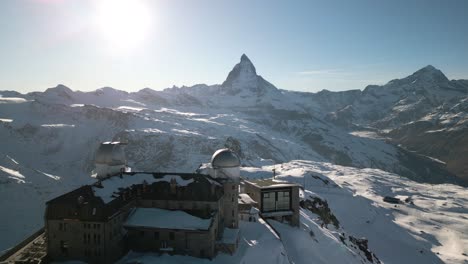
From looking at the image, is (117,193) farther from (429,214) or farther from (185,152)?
(185,152)

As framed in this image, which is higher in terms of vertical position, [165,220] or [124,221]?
[165,220]

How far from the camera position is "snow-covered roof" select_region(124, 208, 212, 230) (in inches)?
1793

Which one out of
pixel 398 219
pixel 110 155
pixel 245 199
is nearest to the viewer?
pixel 110 155

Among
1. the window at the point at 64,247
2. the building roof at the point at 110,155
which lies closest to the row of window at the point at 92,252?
the window at the point at 64,247

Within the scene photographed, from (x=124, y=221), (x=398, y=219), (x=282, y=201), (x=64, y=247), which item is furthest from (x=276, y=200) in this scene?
(x=398, y=219)

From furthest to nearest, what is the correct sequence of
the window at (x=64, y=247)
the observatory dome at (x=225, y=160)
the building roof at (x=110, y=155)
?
the building roof at (x=110, y=155) → the observatory dome at (x=225, y=160) → the window at (x=64, y=247)

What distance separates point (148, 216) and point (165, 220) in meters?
2.71

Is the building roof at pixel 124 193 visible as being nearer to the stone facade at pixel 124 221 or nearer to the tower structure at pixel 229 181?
the stone facade at pixel 124 221

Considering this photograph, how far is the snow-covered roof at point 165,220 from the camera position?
149ft

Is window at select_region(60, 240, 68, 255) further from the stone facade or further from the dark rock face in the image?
the dark rock face

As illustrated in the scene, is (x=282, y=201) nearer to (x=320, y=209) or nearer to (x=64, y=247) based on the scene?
(x=320, y=209)

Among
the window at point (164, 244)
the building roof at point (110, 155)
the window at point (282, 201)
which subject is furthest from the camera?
the window at point (282, 201)

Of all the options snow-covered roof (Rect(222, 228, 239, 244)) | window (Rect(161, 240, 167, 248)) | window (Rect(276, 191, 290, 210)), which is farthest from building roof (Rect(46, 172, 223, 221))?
window (Rect(276, 191, 290, 210))

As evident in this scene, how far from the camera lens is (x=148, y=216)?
4828 cm
